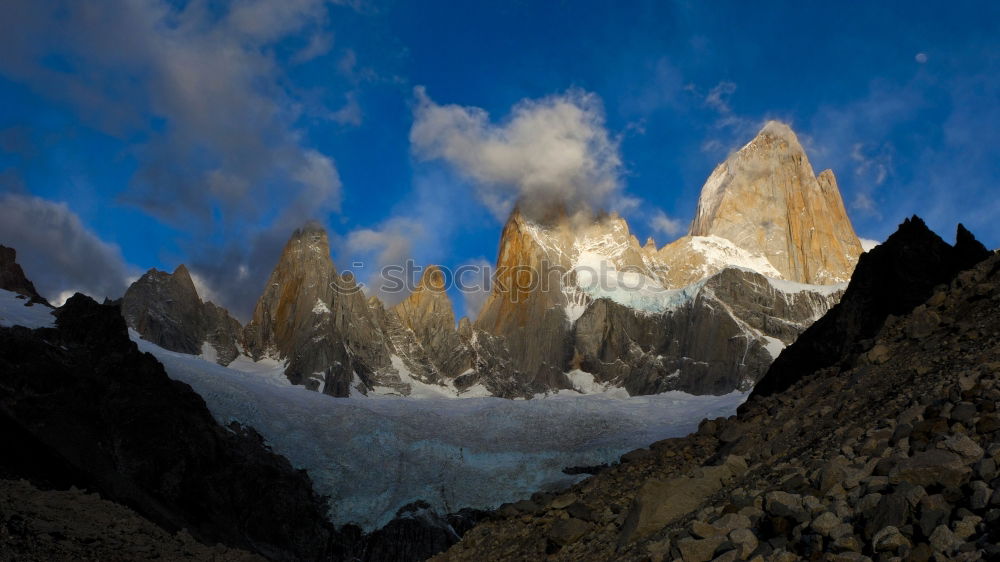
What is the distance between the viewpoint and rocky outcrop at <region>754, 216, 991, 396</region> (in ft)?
114

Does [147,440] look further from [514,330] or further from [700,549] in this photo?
[514,330]

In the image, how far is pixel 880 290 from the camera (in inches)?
1773

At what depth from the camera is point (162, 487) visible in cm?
6856

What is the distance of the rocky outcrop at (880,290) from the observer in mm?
34750

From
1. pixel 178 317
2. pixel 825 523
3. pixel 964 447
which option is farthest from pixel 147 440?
pixel 178 317

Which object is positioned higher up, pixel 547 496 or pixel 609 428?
pixel 609 428

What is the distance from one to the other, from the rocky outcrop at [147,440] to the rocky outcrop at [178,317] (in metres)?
80.6

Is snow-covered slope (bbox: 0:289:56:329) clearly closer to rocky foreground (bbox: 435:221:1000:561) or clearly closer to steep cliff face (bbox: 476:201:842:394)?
rocky foreground (bbox: 435:221:1000:561)

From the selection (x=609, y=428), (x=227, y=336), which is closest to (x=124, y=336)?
(x=609, y=428)

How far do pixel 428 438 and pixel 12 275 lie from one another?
225 feet

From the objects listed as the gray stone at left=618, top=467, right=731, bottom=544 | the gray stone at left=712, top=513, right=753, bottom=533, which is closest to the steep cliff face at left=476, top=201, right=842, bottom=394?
the gray stone at left=618, top=467, right=731, bottom=544

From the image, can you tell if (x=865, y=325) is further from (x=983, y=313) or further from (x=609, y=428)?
(x=609, y=428)

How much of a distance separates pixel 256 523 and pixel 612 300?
118 metres

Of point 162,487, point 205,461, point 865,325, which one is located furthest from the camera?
point 205,461
